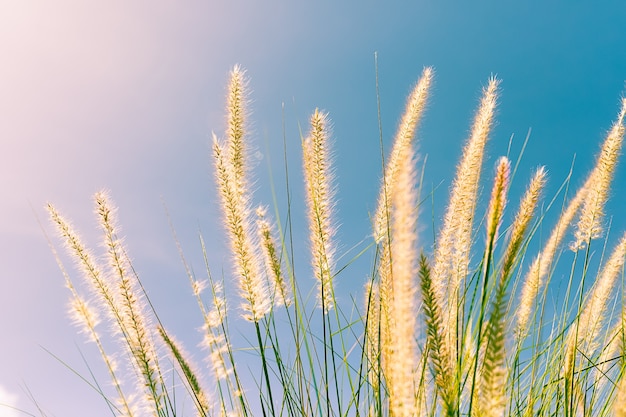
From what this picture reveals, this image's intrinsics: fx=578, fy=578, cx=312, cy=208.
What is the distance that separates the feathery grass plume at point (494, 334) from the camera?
1.05 meters

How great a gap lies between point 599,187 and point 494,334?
7.74 feet

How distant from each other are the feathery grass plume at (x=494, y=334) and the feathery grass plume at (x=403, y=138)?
1155 millimetres

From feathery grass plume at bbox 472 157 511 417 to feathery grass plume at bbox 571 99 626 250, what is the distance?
6.92ft

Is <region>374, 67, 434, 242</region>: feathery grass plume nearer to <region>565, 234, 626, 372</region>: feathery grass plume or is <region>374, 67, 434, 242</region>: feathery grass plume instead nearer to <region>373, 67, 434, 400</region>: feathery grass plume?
<region>373, 67, 434, 400</region>: feathery grass plume

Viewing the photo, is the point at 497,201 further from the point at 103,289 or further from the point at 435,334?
the point at 103,289

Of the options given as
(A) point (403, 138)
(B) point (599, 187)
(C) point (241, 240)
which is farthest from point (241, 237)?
(B) point (599, 187)

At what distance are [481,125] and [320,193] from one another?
741 millimetres

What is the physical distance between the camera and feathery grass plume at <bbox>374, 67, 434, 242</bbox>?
2453mm

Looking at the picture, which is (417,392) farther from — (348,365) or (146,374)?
(146,374)

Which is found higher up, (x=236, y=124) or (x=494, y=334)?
(x=236, y=124)

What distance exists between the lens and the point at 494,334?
3.46 feet

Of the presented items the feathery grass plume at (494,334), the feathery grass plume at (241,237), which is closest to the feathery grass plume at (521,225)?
the feathery grass plume at (494,334)

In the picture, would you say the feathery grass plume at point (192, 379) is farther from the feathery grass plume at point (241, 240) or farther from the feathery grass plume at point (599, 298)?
the feathery grass plume at point (599, 298)

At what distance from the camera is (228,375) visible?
8.46ft
